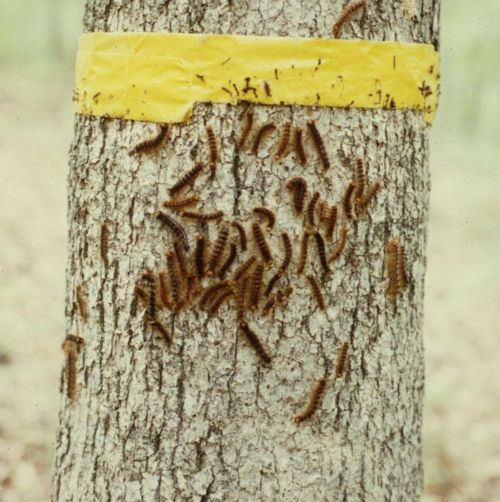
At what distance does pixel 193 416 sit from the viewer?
8.89 feet

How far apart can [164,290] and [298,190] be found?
54cm

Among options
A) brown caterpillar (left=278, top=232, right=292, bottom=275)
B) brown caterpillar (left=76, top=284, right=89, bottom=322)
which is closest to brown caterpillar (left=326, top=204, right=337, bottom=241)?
brown caterpillar (left=278, top=232, right=292, bottom=275)

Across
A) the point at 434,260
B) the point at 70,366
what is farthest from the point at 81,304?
the point at 434,260

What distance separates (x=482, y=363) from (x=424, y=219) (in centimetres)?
588

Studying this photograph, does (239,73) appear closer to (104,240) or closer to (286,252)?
(286,252)

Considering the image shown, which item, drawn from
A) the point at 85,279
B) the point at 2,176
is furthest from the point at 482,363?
the point at 2,176

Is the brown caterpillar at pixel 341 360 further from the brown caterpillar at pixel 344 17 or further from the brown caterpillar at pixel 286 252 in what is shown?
the brown caterpillar at pixel 344 17

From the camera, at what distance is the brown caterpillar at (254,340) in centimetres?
265

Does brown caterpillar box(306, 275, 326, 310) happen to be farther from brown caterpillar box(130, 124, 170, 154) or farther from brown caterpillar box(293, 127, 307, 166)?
brown caterpillar box(130, 124, 170, 154)

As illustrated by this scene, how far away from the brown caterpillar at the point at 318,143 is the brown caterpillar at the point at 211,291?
50cm

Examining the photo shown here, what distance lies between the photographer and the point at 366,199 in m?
2.72

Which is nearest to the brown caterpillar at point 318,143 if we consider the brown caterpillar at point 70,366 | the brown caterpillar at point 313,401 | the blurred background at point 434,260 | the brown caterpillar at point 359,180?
the brown caterpillar at point 359,180

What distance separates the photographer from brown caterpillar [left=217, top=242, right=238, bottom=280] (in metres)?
2.62

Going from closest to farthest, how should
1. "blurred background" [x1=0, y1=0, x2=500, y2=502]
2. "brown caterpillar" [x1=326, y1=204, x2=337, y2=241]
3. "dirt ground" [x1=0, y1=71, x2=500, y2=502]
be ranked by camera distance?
"brown caterpillar" [x1=326, y1=204, x2=337, y2=241] → "dirt ground" [x1=0, y1=71, x2=500, y2=502] → "blurred background" [x1=0, y1=0, x2=500, y2=502]
